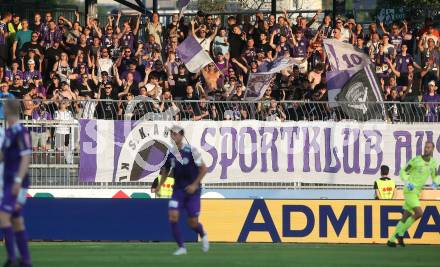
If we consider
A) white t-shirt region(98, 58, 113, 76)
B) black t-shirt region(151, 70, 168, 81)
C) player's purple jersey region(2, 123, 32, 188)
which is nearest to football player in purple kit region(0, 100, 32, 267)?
player's purple jersey region(2, 123, 32, 188)

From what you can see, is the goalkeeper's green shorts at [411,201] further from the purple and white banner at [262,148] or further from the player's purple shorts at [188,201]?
the player's purple shorts at [188,201]

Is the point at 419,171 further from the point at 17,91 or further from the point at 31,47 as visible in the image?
the point at 31,47

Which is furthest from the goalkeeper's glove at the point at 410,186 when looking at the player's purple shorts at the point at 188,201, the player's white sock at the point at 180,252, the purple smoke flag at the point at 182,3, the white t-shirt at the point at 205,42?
the purple smoke flag at the point at 182,3

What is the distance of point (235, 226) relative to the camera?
2277cm

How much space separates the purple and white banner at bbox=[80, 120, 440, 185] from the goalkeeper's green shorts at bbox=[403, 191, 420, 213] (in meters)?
3.63

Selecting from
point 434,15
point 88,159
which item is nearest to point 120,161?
point 88,159

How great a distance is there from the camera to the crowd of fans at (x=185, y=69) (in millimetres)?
24406

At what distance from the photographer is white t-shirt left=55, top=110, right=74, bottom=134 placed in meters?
23.6

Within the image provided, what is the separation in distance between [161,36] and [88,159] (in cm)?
589

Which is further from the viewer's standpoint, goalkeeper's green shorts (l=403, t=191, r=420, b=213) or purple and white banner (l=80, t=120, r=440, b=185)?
purple and white banner (l=80, t=120, r=440, b=185)

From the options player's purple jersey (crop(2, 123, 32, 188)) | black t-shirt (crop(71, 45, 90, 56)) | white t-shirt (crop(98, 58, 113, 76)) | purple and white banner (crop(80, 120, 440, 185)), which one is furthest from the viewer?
black t-shirt (crop(71, 45, 90, 56))

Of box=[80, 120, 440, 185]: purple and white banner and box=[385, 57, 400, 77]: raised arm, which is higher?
box=[385, 57, 400, 77]: raised arm

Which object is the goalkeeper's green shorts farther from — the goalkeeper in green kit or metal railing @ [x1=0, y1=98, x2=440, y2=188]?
metal railing @ [x1=0, y1=98, x2=440, y2=188]

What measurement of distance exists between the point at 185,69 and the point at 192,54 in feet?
3.33
